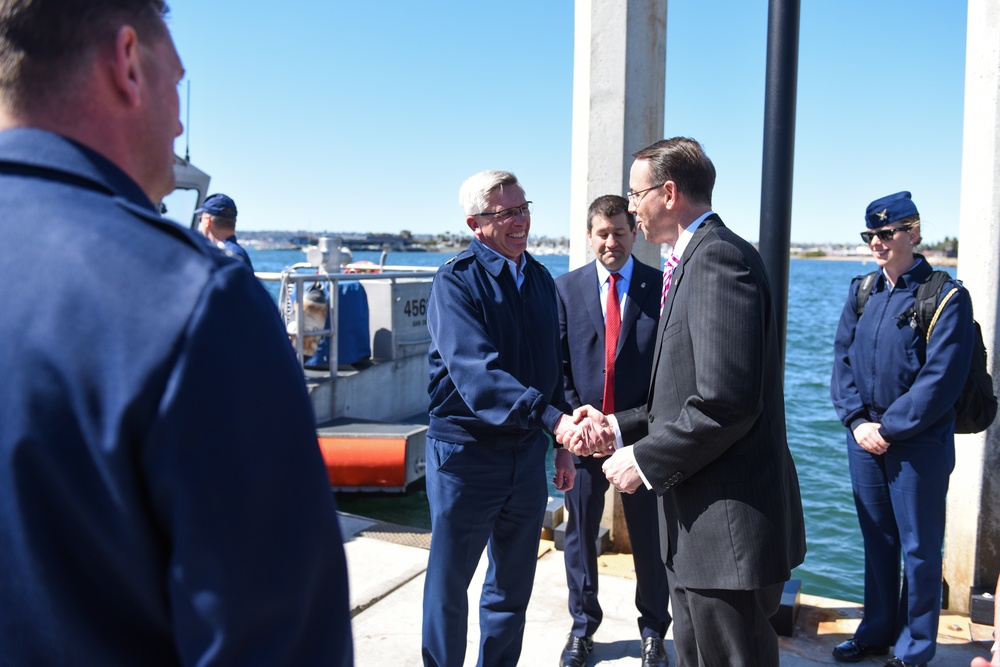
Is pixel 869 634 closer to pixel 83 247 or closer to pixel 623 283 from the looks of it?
pixel 623 283

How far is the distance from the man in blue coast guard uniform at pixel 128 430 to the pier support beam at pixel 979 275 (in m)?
4.46

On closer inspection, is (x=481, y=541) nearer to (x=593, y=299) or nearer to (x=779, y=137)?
(x=593, y=299)

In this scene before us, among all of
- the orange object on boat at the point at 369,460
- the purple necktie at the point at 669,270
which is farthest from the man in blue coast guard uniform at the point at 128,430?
the orange object on boat at the point at 369,460

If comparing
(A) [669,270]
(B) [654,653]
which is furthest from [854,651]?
(A) [669,270]

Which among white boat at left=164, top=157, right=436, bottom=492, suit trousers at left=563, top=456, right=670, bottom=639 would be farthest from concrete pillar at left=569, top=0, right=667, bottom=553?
white boat at left=164, top=157, right=436, bottom=492

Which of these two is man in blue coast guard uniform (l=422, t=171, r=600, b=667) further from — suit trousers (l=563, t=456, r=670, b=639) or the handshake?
suit trousers (l=563, t=456, r=670, b=639)

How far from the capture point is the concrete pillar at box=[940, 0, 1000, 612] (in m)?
4.27

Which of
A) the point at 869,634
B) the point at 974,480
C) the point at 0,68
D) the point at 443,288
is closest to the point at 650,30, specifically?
the point at 443,288

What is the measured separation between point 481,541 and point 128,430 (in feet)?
8.34

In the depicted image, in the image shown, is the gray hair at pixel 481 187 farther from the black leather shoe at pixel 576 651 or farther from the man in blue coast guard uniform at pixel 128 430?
the man in blue coast guard uniform at pixel 128 430

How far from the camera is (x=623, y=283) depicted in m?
4.23

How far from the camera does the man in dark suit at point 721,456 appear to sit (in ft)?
7.91

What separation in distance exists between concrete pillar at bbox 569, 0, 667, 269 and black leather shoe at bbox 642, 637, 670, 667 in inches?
93.5

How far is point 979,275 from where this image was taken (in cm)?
432
